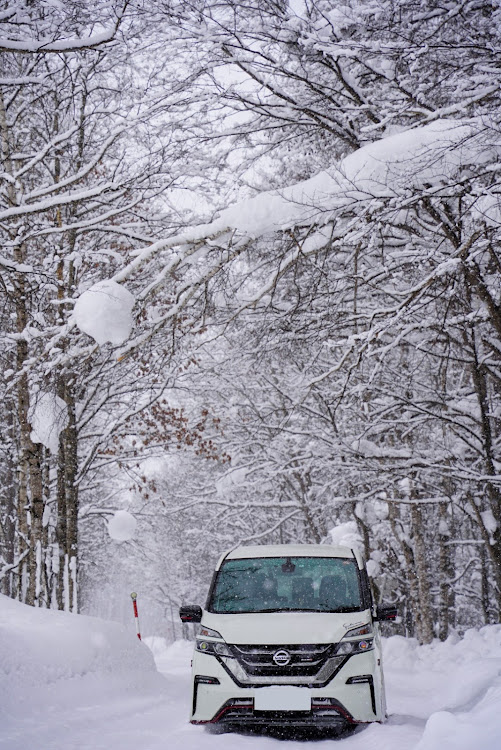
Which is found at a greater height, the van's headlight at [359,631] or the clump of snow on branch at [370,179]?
the clump of snow on branch at [370,179]

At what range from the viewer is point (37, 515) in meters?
10.5

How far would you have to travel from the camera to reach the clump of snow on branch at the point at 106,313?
5430 millimetres

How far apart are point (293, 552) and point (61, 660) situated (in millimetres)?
2618

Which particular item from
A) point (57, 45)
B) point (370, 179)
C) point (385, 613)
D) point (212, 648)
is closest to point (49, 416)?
point (212, 648)

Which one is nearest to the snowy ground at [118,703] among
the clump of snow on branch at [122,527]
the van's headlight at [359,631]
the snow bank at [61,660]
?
the snow bank at [61,660]

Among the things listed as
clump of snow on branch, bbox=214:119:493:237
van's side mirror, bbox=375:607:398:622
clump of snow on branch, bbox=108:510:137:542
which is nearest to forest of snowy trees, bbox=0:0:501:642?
clump of snow on branch, bbox=214:119:493:237

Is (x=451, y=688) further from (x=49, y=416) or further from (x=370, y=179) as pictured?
(x=370, y=179)

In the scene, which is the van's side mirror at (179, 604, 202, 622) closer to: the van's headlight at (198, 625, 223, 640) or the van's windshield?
the van's windshield

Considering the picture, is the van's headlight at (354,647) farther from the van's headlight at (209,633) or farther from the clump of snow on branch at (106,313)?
the clump of snow on branch at (106,313)

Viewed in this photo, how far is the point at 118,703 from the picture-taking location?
257 inches

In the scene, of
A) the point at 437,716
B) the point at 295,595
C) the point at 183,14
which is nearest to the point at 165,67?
the point at 183,14

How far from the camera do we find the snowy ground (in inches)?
167

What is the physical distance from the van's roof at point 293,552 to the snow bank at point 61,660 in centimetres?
189

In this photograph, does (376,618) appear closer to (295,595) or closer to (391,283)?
(295,595)
